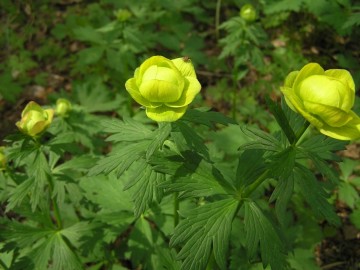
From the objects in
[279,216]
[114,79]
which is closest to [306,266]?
[279,216]

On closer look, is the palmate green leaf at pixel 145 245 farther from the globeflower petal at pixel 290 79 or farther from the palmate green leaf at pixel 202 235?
the globeflower petal at pixel 290 79

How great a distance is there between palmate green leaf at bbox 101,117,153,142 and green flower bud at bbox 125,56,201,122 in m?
0.21

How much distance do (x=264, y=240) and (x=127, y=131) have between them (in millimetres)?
662

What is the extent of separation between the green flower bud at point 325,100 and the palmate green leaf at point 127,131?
56cm

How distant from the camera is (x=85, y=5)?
436 cm

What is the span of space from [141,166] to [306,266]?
133cm

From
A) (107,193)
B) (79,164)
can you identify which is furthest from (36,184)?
(107,193)

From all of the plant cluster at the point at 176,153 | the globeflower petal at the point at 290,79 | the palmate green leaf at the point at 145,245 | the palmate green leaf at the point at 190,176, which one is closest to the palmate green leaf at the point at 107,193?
the plant cluster at the point at 176,153

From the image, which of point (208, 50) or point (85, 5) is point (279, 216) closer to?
point (208, 50)

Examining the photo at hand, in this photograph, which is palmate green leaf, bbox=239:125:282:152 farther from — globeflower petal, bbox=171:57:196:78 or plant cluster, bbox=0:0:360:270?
globeflower petal, bbox=171:57:196:78

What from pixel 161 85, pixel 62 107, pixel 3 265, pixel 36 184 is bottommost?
pixel 3 265

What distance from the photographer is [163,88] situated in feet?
3.78

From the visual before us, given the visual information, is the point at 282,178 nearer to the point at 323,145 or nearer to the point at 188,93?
the point at 323,145

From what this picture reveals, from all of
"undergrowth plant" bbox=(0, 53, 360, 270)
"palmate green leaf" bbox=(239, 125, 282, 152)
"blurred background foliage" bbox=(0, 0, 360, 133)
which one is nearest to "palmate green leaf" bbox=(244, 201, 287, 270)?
"undergrowth plant" bbox=(0, 53, 360, 270)
